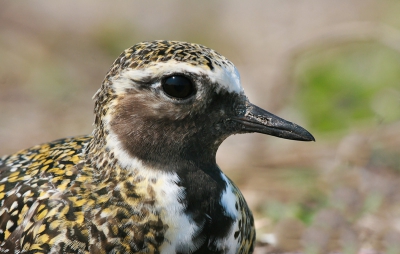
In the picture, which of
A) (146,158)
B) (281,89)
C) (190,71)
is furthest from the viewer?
(281,89)

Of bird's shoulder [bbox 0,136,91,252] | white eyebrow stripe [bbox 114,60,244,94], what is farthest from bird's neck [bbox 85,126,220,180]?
white eyebrow stripe [bbox 114,60,244,94]

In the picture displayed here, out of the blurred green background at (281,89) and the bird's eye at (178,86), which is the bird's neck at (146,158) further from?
the blurred green background at (281,89)

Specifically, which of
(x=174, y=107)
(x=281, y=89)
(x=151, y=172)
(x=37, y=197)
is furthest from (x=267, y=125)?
(x=281, y=89)

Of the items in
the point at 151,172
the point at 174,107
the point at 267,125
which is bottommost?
the point at 151,172

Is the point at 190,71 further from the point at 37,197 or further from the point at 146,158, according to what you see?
the point at 37,197

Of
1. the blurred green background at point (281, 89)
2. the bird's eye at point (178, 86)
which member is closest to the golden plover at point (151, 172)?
the bird's eye at point (178, 86)

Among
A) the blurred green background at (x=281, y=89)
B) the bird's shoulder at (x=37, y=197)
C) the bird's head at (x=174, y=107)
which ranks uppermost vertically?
the blurred green background at (x=281, y=89)

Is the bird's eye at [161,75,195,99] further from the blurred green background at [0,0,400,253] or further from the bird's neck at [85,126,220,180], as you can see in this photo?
the blurred green background at [0,0,400,253]
